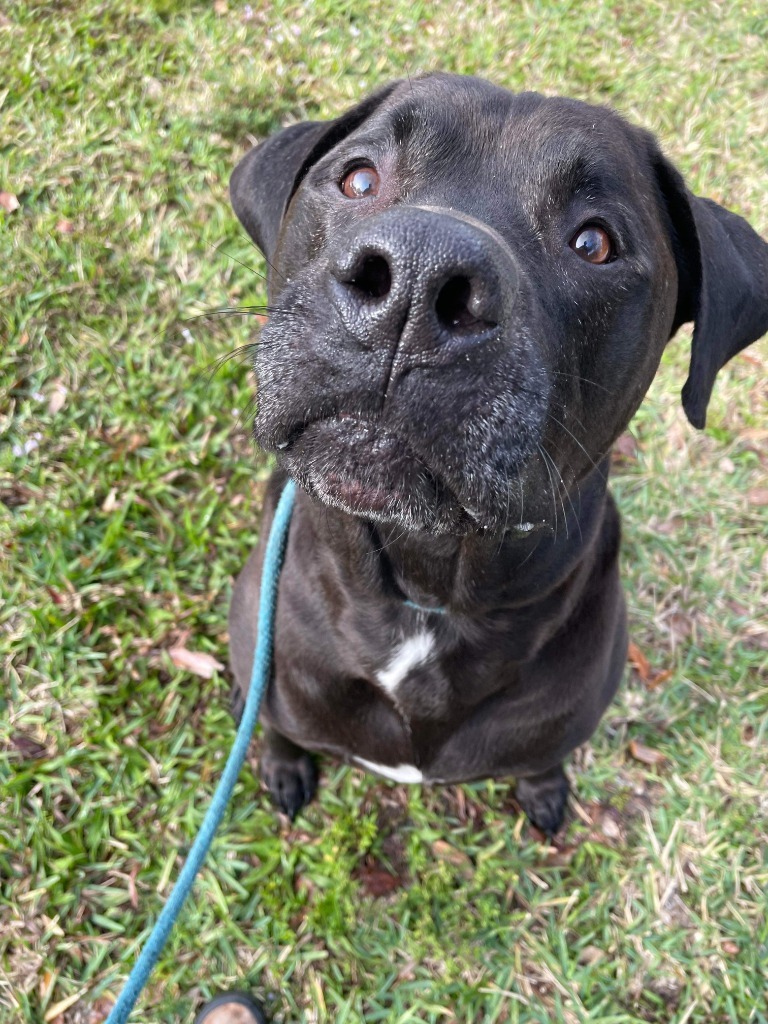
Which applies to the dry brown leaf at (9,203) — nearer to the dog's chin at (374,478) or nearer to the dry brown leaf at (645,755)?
the dog's chin at (374,478)

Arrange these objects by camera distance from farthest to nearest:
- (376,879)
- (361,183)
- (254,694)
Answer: (376,879)
(254,694)
(361,183)

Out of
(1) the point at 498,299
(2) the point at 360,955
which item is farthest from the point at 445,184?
(2) the point at 360,955

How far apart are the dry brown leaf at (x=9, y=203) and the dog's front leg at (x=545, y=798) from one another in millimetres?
3624

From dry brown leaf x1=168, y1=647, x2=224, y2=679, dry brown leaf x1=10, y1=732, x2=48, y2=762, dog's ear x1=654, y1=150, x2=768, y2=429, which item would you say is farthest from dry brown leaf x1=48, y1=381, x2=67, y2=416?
dog's ear x1=654, y1=150, x2=768, y2=429

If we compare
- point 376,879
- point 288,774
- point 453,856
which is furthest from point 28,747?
point 453,856

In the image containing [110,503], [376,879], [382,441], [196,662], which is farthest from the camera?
[110,503]

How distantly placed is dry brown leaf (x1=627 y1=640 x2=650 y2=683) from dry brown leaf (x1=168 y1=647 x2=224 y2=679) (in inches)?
69.9

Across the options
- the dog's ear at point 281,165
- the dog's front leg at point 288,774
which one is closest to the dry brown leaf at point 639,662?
the dog's front leg at point 288,774

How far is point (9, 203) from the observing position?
4.11 m

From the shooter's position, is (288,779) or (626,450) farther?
(626,450)

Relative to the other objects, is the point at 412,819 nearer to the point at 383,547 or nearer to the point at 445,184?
the point at 383,547

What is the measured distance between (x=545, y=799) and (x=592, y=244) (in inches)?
84.9

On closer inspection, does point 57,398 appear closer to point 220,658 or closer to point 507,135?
point 220,658

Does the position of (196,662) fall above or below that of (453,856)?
above
